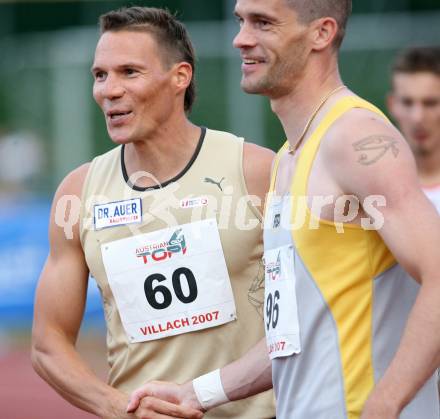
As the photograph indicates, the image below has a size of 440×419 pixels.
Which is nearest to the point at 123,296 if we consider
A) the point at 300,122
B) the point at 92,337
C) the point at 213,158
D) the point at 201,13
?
the point at 213,158

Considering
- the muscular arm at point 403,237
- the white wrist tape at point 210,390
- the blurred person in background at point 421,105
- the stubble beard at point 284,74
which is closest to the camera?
the muscular arm at point 403,237

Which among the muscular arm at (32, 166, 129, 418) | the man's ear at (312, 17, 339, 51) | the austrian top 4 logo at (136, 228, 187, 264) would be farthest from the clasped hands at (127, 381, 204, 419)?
the man's ear at (312, 17, 339, 51)

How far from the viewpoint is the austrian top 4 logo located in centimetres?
475

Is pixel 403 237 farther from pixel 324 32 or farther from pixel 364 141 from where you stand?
pixel 324 32

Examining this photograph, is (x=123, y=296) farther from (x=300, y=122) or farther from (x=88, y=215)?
(x=300, y=122)

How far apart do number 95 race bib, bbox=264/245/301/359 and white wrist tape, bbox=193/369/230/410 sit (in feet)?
2.05

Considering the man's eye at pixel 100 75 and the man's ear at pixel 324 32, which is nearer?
the man's ear at pixel 324 32

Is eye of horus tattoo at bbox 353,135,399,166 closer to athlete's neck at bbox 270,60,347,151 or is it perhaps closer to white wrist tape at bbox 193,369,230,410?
athlete's neck at bbox 270,60,347,151

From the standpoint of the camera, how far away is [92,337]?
42.2 ft

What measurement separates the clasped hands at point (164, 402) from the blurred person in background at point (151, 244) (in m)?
0.01

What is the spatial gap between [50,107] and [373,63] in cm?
432

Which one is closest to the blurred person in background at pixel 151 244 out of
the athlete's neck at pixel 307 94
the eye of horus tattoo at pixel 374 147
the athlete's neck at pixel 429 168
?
the athlete's neck at pixel 307 94

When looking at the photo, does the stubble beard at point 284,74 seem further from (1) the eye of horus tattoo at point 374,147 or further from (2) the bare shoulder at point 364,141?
(1) the eye of horus tattoo at point 374,147

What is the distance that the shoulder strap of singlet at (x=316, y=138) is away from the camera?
3.66 m
